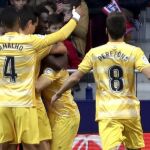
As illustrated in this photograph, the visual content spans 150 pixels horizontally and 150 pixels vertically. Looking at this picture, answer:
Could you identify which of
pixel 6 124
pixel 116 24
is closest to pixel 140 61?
pixel 116 24

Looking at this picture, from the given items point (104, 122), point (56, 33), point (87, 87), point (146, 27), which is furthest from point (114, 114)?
point (146, 27)

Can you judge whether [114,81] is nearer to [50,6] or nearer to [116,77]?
[116,77]

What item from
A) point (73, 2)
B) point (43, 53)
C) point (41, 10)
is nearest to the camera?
point (43, 53)

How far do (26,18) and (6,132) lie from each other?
4.28ft

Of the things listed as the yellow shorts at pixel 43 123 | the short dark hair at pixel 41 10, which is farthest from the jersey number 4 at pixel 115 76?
the short dark hair at pixel 41 10

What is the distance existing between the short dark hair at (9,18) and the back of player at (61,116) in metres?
0.94

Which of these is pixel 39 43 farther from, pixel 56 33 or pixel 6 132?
pixel 6 132

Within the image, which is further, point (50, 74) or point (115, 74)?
point (50, 74)

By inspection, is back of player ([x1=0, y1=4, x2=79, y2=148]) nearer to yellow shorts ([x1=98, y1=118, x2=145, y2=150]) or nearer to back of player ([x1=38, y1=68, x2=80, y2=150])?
back of player ([x1=38, y1=68, x2=80, y2=150])

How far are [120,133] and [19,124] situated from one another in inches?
45.5

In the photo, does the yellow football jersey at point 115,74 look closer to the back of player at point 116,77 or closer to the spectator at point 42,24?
the back of player at point 116,77

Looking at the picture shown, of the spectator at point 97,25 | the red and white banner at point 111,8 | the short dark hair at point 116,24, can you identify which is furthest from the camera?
the spectator at point 97,25

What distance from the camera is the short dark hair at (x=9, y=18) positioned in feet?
31.4

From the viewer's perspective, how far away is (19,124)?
9.66 m
